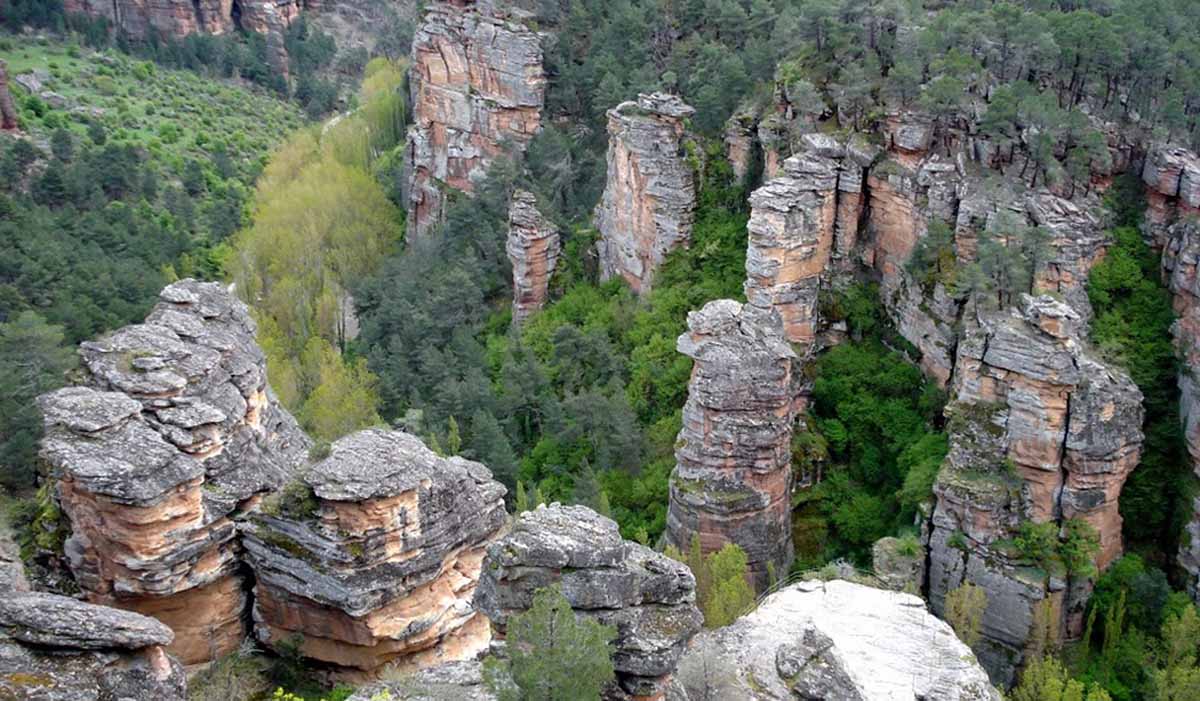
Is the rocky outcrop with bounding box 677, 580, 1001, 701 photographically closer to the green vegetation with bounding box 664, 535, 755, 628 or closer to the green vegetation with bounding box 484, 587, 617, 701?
the green vegetation with bounding box 664, 535, 755, 628

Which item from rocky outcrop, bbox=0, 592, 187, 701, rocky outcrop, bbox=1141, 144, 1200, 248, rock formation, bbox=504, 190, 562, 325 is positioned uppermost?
rocky outcrop, bbox=1141, 144, 1200, 248

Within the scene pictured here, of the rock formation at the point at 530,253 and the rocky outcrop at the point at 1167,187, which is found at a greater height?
the rocky outcrop at the point at 1167,187

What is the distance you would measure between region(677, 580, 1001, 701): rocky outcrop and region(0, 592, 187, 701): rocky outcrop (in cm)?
978

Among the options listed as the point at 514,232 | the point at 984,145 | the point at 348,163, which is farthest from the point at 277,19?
the point at 984,145

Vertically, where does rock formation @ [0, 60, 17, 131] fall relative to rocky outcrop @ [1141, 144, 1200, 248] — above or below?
below

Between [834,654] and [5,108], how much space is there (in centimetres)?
5980

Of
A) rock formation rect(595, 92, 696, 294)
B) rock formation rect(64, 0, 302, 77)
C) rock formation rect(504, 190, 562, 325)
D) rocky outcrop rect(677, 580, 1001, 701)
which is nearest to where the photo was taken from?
rocky outcrop rect(677, 580, 1001, 701)

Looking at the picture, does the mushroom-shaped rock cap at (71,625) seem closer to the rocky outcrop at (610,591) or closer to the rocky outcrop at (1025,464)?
the rocky outcrop at (610,591)

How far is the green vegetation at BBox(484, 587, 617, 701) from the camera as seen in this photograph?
19719 millimetres

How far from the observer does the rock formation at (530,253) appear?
6109 cm

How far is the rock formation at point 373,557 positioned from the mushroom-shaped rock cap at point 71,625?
5.49 m

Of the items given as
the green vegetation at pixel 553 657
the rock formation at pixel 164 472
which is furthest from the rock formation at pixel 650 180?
the green vegetation at pixel 553 657

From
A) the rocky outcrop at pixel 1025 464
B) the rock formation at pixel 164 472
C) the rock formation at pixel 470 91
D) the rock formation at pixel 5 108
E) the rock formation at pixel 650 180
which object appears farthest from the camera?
the rock formation at pixel 470 91

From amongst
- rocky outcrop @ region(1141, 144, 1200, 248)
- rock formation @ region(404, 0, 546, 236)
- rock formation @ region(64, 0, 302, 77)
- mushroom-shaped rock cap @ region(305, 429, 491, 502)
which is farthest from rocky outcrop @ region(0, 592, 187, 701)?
rock formation @ region(64, 0, 302, 77)
